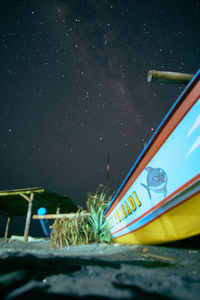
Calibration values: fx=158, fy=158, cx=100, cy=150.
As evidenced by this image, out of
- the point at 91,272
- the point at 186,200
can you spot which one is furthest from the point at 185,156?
the point at 91,272

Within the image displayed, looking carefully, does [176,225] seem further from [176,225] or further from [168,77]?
[168,77]

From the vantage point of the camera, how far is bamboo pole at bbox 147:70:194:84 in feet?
6.91

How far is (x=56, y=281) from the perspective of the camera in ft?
3.93

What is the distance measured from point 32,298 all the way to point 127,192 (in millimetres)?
2172

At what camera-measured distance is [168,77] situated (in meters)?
2.14

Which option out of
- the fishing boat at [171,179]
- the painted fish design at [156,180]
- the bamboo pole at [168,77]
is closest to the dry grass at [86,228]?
the fishing boat at [171,179]

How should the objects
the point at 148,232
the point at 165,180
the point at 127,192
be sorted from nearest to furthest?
1. the point at 165,180
2. the point at 148,232
3. the point at 127,192

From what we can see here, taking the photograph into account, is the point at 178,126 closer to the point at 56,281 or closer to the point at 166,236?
the point at 166,236

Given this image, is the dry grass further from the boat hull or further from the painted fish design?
the painted fish design

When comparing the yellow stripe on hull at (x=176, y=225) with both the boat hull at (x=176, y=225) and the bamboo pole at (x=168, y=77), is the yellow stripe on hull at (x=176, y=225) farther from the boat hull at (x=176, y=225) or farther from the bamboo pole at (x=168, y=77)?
the bamboo pole at (x=168, y=77)

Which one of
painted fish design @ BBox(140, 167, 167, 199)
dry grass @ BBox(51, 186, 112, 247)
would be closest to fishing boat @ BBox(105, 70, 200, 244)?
painted fish design @ BBox(140, 167, 167, 199)

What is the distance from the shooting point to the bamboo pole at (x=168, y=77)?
2.11 meters

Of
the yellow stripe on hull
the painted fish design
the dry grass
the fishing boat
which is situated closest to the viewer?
the fishing boat

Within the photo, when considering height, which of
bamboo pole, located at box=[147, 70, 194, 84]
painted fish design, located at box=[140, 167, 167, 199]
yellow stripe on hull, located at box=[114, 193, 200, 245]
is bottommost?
yellow stripe on hull, located at box=[114, 193, 200, 245]
